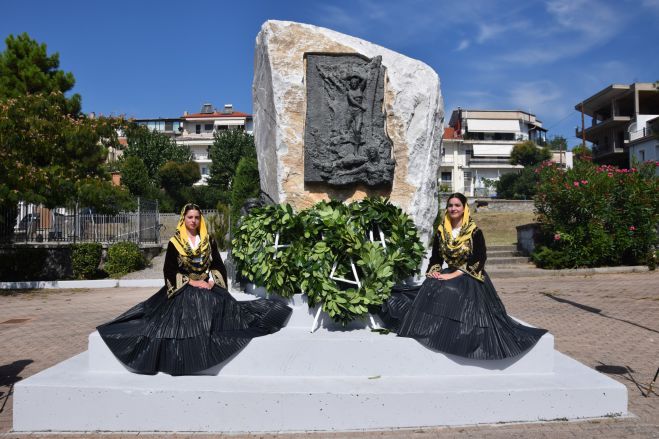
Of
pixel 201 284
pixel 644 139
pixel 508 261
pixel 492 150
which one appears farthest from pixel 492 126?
pixel 201 284

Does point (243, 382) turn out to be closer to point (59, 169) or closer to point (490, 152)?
point (59, 169)

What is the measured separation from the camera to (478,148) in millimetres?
57719

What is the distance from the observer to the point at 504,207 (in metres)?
36.4

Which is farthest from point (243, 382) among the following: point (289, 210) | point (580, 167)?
point (580, 167)

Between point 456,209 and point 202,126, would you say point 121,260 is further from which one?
point 202,126

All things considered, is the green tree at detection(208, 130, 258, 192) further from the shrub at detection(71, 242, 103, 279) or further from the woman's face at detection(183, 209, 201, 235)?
the woman's face at detection(183, 209, 201, 235)

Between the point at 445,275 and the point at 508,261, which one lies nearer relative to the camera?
the point at 445,275

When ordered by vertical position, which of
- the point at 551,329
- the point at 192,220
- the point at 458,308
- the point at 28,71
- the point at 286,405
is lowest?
the point at 551,329

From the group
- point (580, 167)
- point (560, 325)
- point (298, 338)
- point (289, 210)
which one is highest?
point (580, 167)

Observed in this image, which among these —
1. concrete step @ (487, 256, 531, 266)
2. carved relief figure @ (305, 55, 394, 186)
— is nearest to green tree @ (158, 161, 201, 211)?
concrete step @ (487, 256, 531, 266)

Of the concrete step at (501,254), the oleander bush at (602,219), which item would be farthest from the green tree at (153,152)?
the oleander bush at (602,219)

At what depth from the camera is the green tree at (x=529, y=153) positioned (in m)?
52.8

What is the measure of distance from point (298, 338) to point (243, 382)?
0.61 m

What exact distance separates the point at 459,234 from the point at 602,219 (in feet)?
38.7
